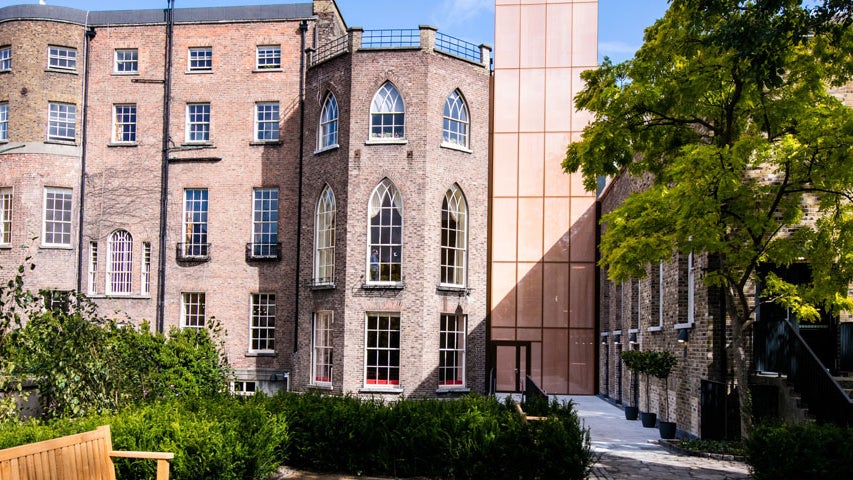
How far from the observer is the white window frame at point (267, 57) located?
29.9 meters

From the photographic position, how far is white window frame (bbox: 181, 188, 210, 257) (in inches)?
1163

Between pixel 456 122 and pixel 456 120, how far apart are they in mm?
85

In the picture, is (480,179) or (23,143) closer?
(480,179)

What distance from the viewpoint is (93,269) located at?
30250 mm

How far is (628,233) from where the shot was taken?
13.6 metres

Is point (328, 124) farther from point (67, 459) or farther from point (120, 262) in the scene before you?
point (67, 459)

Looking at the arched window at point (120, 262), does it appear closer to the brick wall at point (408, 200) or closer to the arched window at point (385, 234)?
the brick wall at point (408, 200)

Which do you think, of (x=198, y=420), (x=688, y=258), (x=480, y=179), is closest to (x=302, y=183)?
(x=480, y=179)

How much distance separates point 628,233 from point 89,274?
23.0 meters

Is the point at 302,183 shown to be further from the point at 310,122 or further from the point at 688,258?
the point at 688,258

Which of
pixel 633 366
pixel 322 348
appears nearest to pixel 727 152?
pixel 633 366

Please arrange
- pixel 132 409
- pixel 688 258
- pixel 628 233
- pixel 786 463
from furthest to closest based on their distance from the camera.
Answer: pixel 688 258, pixel 628 233, pixel 132 409, pixel 786 463

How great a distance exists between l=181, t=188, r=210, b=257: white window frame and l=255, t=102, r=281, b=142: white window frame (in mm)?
2915

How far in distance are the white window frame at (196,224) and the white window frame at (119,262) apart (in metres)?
2.19
